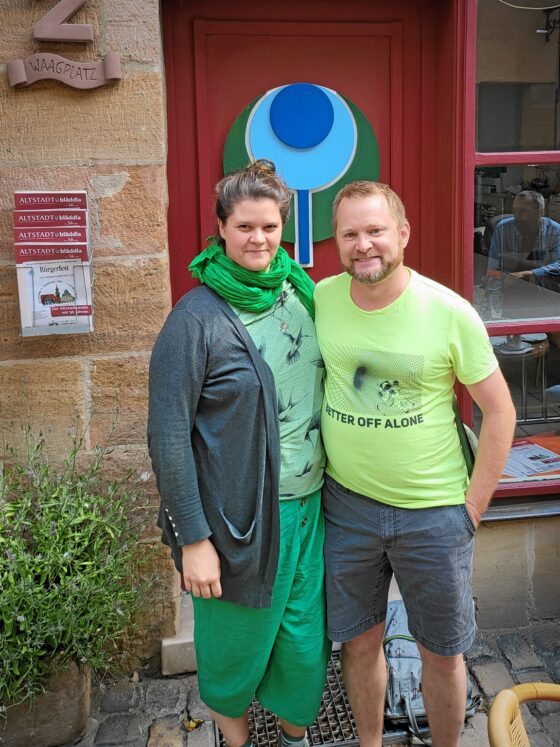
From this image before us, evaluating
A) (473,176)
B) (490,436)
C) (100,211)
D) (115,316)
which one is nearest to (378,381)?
(490,436)

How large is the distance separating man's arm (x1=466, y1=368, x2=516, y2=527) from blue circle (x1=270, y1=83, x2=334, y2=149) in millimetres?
1425

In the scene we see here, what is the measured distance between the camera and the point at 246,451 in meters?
2.16

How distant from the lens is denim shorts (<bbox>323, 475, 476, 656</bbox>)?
2248 millimetres

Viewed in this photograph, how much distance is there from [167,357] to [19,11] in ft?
4.52

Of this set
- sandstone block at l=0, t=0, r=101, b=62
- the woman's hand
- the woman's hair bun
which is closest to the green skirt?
the woman's hand

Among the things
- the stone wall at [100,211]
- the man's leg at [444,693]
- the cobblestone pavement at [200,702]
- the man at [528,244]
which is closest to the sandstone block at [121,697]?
the cobblestone pavement at [200,702]

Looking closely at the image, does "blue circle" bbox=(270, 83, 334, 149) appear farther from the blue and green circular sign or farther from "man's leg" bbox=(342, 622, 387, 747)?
"man's leg" bbox=(342, 622, 387, 747)

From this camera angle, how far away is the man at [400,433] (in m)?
2.17

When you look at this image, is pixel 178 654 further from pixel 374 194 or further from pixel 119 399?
pixel 374 194

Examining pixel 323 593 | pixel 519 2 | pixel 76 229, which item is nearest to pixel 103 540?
pixel 323 593

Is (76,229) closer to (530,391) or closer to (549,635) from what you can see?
(530,391)

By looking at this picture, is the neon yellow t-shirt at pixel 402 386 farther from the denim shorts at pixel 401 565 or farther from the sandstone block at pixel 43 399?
the sandstone block at pixel 43 399

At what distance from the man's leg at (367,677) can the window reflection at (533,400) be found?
45.4 inches

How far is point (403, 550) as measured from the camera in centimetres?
228
